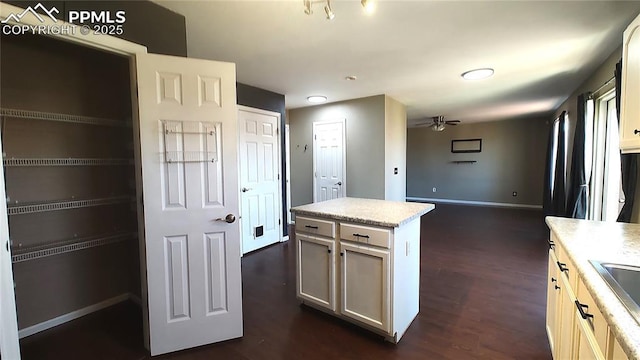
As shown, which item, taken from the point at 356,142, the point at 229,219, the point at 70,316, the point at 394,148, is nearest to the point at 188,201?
the point at 229,219

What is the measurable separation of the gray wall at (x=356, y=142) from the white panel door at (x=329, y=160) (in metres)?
0.09

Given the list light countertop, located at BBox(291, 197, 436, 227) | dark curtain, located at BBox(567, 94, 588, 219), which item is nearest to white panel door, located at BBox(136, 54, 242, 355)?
light countertop, located at BBox(291, 197, 436, 227)

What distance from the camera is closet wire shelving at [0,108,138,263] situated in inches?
73.2

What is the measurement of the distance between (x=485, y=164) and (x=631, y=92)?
21.8ft

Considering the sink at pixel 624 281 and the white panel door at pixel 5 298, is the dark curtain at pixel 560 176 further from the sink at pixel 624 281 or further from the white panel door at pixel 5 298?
the white panel door at pixel 5 298

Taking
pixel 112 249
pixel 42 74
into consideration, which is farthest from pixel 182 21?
pixel 112 249

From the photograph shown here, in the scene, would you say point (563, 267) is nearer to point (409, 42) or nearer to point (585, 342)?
point (585, 342)

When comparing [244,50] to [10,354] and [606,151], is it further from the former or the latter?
[606,151]

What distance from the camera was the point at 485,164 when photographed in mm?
7672

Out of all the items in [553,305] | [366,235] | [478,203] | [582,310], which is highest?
[366,235]

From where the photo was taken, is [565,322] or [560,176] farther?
[560,176]

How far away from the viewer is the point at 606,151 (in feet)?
9.85

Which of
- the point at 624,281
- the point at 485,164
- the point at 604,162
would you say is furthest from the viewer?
the point at 485,164

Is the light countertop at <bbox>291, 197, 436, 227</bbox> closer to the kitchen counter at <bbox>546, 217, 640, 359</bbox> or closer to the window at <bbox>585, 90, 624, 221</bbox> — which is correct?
the kitchen counter at <bbox>546, 217, 640, 359</bbox>
